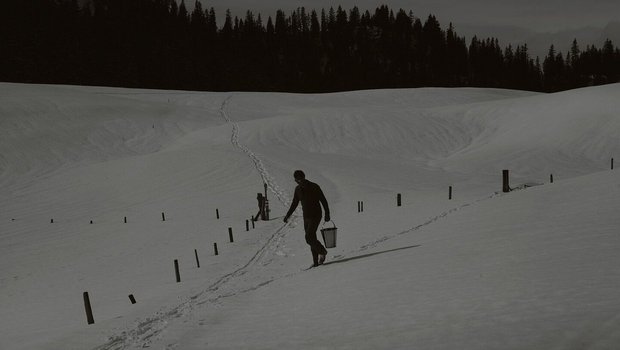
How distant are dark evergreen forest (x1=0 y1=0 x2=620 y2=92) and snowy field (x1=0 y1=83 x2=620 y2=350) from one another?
50954mm

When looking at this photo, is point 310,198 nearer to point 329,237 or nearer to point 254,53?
point 329,237

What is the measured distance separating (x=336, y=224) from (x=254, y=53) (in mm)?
119228

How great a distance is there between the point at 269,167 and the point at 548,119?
2464 centimetres

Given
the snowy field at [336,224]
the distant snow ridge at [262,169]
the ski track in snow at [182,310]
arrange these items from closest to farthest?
1. the snowy field at [336,224]
2. the ski track in snow at [182,310]
3. the distant snow ridge at [262,169]

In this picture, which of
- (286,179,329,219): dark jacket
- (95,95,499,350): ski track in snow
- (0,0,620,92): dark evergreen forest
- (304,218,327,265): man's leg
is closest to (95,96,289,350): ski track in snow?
(95,95,499,350): ski track in snow

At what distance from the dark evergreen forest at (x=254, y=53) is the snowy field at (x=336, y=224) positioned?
51.0 metres

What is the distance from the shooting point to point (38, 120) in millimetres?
50688

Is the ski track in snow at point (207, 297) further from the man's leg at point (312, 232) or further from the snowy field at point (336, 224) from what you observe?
the man's leg at point (312, 232)

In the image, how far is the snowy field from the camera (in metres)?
6.39

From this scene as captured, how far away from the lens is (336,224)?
2030cm

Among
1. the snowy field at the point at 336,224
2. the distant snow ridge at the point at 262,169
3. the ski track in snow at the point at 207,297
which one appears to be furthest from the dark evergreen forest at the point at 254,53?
the ski track in snow at the point at 207,297

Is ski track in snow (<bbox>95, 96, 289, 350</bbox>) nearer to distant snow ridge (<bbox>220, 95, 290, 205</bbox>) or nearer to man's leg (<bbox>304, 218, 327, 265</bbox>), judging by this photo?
man's leg (<bbox>304, 218, 327, 265</bbox>)

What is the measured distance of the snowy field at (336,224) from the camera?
251 inches

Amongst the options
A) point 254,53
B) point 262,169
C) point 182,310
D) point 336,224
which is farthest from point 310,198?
point 254,53
